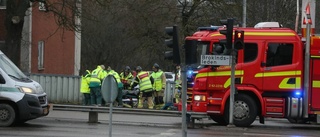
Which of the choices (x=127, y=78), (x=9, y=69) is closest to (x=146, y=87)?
(x=127, y=78)

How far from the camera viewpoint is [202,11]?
36469 mm

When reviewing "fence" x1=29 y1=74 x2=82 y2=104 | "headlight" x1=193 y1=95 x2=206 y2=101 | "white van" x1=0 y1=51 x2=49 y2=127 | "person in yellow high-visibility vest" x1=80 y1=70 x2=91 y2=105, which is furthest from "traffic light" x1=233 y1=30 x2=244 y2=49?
"fence" x1=29 y1=74 x2=82 y2=104

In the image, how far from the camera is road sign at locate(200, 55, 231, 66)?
17844 millimetres

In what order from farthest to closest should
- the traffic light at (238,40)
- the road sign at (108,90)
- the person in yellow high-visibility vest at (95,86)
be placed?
1. the person in yellow high-visibility vest at (95,86)
2. the traffic light at (238,40)
3. the road sign at (108,90)

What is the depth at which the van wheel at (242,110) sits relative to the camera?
18406mm

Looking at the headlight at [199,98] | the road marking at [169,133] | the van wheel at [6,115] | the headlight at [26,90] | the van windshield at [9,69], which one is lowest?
the road marking at [169,133]

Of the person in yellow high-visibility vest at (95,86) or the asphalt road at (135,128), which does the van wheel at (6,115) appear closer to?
the asphalt road at (135,128)

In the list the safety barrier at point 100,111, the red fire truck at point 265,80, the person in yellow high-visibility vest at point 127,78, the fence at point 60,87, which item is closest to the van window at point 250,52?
the red fire truck at point 265,80

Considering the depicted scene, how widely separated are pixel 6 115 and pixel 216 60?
19.6 feet

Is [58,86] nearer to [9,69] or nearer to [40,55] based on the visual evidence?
[9,69]

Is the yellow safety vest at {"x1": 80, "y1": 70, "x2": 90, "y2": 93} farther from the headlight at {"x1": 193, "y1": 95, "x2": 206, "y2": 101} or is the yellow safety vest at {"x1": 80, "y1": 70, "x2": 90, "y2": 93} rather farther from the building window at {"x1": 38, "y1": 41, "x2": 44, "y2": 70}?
the building window at {"x1": 38, "y1": 41, "x2": 44, "y2": 70}

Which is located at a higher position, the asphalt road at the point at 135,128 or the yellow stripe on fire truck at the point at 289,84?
the yellow stripe on fire truck at the point at 289,84

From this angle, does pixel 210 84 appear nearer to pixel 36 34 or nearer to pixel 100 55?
pixel 36 34

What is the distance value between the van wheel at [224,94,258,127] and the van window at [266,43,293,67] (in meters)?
1.19
